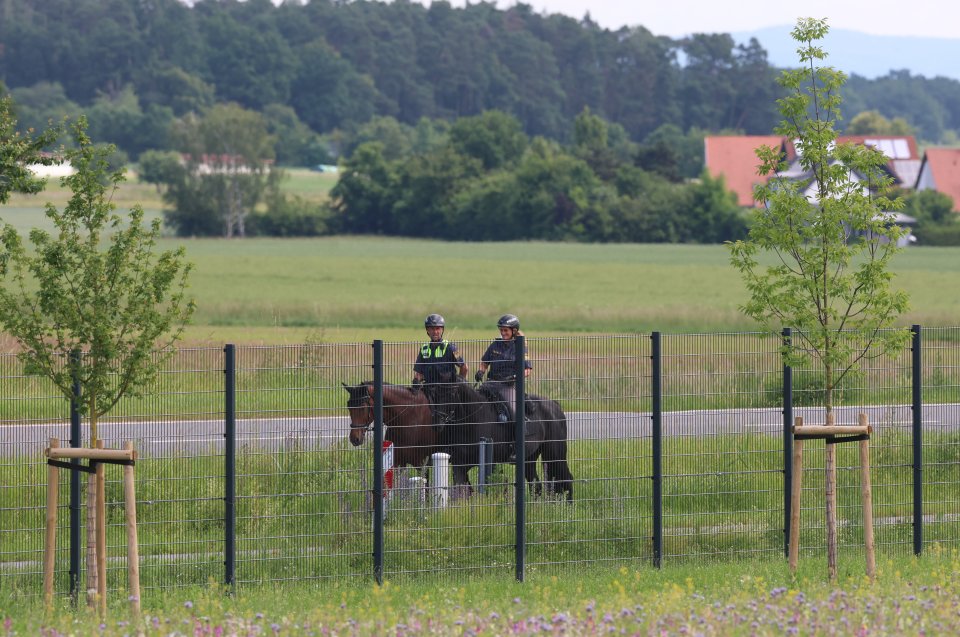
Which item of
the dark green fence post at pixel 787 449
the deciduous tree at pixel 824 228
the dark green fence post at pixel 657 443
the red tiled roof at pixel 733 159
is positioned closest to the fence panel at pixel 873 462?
the dark green fence post at pixel 787 449

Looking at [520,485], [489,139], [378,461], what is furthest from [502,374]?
[489,139]

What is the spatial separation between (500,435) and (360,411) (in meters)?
1.37

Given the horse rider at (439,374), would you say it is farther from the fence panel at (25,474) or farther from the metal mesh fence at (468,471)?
the fence panel at (25,474)

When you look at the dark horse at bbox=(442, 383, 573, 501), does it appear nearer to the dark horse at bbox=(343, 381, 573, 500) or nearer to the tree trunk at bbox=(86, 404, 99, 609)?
the dark horse at bbox=(343, 381, 573, 500)

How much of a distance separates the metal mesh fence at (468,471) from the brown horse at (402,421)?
0.35ft

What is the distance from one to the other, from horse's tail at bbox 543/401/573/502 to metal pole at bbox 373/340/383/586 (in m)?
1.66

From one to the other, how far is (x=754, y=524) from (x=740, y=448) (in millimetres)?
778

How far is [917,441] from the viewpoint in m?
14.4

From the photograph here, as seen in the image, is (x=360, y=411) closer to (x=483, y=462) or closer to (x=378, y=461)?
(x=378, y=461)

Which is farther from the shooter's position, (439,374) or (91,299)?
(439,374)

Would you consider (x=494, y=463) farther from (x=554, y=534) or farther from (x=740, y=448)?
(x=740, y=448)

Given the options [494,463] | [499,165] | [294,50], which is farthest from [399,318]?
[294,50]

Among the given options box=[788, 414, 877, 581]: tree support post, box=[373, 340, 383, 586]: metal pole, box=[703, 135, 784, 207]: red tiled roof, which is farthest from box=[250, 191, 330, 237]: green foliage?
box=[788, 414, 877, 581]: tree support post

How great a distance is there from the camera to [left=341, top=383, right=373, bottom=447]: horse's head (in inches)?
530
